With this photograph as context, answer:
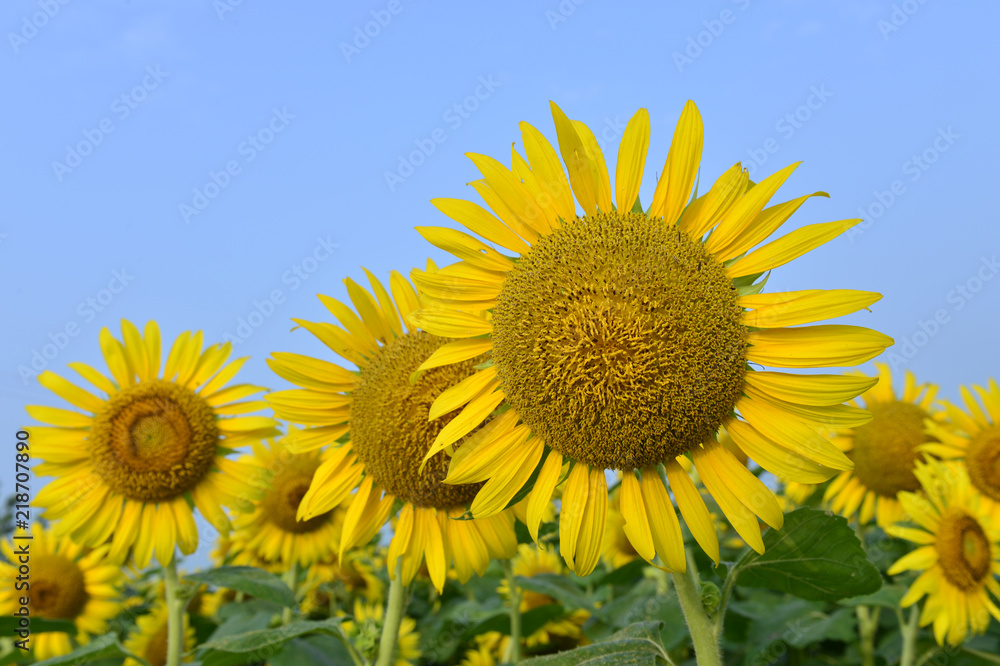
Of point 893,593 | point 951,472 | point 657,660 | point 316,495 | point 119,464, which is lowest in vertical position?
point 893,593

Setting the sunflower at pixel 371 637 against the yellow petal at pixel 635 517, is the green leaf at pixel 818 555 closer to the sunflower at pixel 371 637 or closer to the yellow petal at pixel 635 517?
the yellow petal at pixel 635 517

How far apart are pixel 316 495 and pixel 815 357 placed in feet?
6.08

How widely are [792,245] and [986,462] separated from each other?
4.12m

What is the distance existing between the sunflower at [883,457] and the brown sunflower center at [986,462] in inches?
11.2

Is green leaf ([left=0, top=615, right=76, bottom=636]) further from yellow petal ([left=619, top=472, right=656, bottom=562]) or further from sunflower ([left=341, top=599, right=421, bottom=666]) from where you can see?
yellow petal ([left=619, top=472, right=656, bottom=562])

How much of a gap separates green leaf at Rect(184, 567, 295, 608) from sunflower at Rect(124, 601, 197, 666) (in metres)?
1.86

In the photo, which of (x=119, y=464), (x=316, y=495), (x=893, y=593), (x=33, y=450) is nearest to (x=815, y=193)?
(x=316, y=495)

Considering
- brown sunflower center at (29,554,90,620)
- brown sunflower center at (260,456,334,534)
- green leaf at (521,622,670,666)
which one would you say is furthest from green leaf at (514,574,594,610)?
brown sunflower center at (29,554,90,620)

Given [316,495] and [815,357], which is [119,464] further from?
[815,357]

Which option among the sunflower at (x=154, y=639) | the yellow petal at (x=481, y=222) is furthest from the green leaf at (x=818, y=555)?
the sunflower at (x=154, y=639)

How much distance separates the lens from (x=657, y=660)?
2143 mm

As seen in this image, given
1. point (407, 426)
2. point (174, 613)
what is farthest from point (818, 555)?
point (174, 613)

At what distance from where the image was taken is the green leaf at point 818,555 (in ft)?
7.09

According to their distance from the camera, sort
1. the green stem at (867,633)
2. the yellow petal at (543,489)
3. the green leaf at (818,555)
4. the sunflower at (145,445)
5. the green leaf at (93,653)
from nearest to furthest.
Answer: the yellow petal at (543,489) → the green leaf at (818,555) → the green leaf at (93,653) → the sunflower at (145,445) → the green stem at (867,633)
